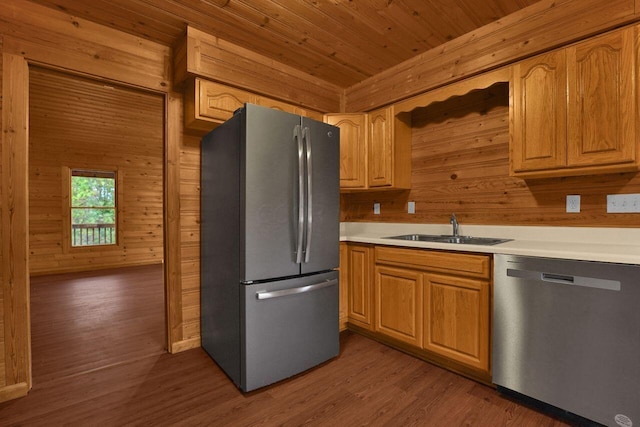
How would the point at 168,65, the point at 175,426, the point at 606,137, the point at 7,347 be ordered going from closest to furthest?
1. the point at 175,426
2. the point at 606,137
3. the point at 7,347
4. the point at 168,65

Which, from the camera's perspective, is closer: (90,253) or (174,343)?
(174,343)

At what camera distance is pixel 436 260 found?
7.16ft

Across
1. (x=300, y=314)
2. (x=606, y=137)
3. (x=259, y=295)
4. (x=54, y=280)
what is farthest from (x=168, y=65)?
(x=54, y=280)

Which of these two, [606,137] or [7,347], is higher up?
[606,137]

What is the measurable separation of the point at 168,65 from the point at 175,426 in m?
2.52

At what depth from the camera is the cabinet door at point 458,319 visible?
1.99 meters

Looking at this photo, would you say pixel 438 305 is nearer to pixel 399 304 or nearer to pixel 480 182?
pixel 399 304

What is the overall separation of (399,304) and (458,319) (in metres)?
0.46

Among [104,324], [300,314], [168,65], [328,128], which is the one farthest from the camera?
[104,324]

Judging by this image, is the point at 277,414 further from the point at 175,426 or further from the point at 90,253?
the point at 90,253

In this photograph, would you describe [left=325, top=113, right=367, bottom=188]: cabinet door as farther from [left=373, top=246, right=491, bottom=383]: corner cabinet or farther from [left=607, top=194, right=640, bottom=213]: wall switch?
[left=607, top=194, right=640, bottom=213]: wall switch

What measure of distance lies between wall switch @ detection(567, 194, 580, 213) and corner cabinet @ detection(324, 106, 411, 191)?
1.25 meters

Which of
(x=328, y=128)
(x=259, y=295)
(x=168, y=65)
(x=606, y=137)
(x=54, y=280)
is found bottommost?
(x=54, y=280)

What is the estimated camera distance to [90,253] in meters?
6.32
